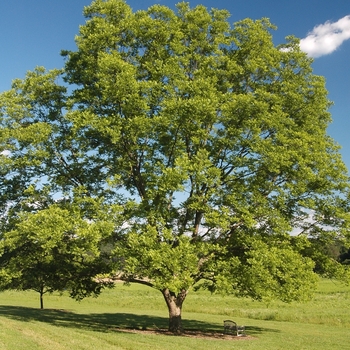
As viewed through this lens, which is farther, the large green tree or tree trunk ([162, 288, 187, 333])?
tree trunk ([162, 288, 187, 333])

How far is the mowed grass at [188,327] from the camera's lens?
58.8 feet

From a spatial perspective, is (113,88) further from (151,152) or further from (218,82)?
(218,82)

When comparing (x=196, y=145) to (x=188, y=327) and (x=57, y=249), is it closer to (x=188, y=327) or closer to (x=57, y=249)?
(x=57, y=249)

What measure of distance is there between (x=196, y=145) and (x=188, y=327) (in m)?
15.1

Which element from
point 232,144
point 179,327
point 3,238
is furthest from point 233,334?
point 3,238

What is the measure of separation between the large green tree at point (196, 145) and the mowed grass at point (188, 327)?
291 centimetres

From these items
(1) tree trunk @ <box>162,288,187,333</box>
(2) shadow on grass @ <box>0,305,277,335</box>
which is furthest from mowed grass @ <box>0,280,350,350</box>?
(1) tree trunk @ <box>162,288,187,333</box>

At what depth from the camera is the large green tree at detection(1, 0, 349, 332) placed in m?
19.8

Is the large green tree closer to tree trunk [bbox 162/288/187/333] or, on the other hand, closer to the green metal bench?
tree trunk [bbox 162/288/187/333]

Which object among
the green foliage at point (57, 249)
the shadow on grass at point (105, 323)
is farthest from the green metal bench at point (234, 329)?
the green foliage at point (57, 249)

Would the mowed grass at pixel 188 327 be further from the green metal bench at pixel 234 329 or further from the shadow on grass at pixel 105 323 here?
the green metal bench at pixel 234 329

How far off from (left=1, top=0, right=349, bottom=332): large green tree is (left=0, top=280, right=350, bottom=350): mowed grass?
291 centimetres

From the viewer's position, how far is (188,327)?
30.3m

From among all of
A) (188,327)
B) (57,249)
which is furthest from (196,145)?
(188,327)
